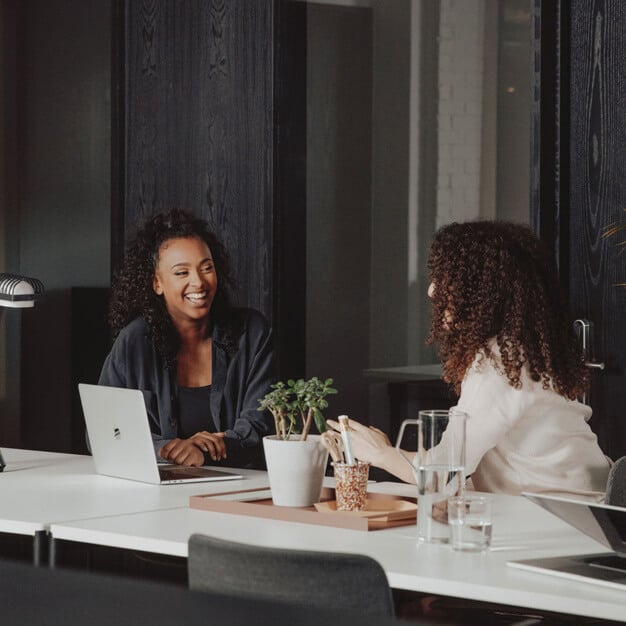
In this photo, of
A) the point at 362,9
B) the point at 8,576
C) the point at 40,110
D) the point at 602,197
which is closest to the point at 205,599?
the point at 8,576

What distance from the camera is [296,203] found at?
5301 millimetres

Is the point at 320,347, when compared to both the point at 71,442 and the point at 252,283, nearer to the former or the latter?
the point at 252,283

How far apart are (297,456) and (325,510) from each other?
139mm

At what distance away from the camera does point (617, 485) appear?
2502 millimetres

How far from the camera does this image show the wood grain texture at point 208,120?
519cm

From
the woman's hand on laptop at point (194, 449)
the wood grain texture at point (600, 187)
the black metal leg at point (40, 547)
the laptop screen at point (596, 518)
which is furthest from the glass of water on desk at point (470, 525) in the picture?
the wood grain texture at point (600, 187)

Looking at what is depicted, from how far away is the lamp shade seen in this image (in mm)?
3179

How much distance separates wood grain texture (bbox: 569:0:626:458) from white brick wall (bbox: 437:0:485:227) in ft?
2.58

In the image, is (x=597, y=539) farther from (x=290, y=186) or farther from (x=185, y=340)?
(x=290, y=186)

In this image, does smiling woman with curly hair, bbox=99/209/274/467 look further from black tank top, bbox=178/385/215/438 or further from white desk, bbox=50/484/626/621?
white desk, bbox=50/484/626/621

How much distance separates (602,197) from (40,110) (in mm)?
3033

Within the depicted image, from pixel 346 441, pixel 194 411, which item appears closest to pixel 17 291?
pixel 194 411

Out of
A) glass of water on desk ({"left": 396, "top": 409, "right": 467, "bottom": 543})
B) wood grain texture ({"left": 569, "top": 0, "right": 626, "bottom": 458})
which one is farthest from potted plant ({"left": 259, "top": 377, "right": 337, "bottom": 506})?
wood grain texture ({"left": 569, "top": 0, "right": 626, "bottom": 458})

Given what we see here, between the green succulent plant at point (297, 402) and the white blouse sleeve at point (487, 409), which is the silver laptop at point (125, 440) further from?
the white blouse sleeve at point (487, 409)
